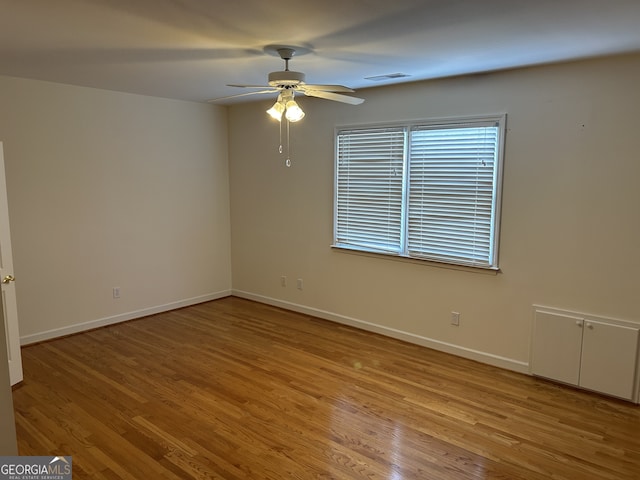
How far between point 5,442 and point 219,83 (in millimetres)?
3581

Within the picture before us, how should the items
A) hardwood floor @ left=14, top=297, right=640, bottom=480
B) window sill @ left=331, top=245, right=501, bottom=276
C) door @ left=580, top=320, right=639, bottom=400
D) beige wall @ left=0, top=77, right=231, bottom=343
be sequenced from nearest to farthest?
hardwood floor @ left=14, top=297, right=640, bottom=480 < door @ left=580, top=320, right=639, bottom=400 < window sill @ left=331, top=245, right=501, bottom=276 < beige wall @ left=0, top=77, right=231, bottom=343

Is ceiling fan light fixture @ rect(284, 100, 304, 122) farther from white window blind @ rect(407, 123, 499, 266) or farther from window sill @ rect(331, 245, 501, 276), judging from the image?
window sill @ rect(331, 245, 501, 276)

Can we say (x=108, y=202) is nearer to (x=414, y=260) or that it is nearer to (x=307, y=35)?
(x=307, y=35)

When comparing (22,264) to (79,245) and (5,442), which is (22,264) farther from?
(5,442)

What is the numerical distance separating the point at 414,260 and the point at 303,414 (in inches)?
75.8

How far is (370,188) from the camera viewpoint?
4672 mm

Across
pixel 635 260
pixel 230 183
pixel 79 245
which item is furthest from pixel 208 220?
pixel 635 260

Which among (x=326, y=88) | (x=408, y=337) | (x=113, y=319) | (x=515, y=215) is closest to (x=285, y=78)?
(x=326, y=88)

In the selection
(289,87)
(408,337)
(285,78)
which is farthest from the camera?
(408,337)

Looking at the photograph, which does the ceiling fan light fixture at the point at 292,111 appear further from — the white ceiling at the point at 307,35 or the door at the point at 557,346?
the door at the point at 557,346

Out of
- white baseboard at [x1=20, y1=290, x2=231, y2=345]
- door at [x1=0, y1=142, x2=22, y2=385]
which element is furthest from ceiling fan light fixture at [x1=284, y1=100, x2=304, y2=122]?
white baseboard at [x1=20, y1=290, x2=231, y2=345]

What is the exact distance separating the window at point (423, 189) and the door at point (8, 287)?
2994mm

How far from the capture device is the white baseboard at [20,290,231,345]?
4418mm
